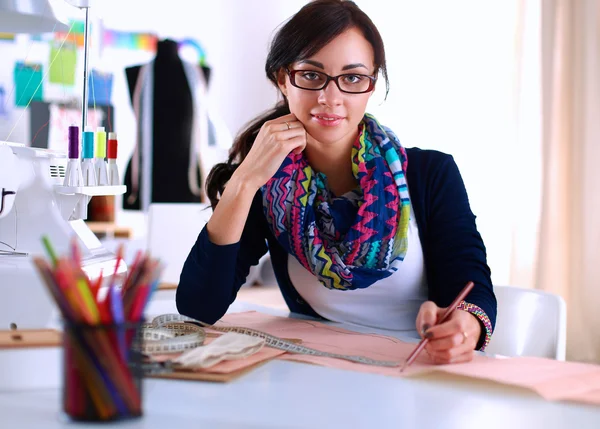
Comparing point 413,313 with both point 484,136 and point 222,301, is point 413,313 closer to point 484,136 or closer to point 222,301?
point 222,301

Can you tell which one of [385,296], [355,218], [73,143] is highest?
[73,143]

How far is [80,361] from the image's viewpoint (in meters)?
0.67

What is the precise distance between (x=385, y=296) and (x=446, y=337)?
0.46 meters

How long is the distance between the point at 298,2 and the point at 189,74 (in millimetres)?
937

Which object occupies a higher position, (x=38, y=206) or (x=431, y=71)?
(x=431, y=71)

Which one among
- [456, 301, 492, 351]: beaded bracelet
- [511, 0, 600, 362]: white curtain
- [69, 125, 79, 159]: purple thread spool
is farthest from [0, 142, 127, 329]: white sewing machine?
[511, 0, 600, 362]: white curtain

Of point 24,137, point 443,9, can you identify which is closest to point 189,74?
point 443,9

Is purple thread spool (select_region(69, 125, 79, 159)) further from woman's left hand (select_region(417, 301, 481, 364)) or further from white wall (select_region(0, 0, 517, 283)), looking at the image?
white wall (select_region(0, 0, 517, 283))

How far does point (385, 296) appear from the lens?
1.48 m

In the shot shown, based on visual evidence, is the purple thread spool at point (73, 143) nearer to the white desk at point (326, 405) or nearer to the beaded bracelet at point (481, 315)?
the white desk at point (326, 405)

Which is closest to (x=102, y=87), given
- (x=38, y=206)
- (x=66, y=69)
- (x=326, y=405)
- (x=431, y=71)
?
(x=66, y=69)

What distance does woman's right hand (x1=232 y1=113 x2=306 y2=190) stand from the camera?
1359mm

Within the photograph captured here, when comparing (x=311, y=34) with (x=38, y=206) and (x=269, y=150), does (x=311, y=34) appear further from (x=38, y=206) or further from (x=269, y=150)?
(x=38, y=206)

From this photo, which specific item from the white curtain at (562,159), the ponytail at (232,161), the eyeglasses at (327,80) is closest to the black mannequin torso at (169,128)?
the white curtain at (562,159)
